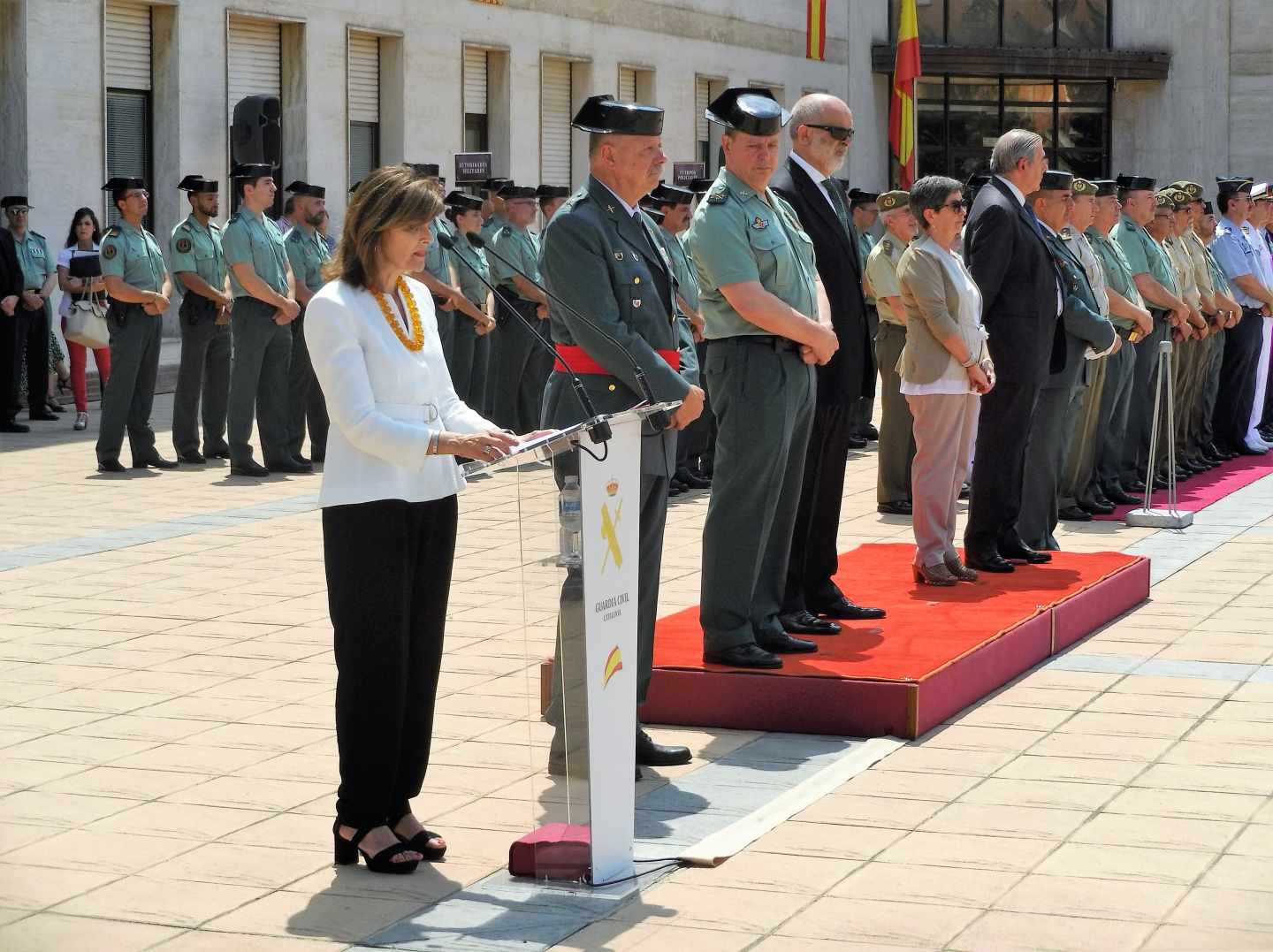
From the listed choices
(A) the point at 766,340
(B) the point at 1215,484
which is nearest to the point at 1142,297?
(B) the point at 1215,484

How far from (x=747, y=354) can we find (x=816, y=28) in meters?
26.9

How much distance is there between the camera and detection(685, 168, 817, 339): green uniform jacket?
7.11 meters

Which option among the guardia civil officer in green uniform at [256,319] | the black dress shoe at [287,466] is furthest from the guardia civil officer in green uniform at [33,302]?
the black dress shoe at [287,466]

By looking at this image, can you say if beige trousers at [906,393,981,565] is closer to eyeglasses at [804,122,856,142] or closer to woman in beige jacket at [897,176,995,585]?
woman in beige jacket at [897,176,995,585]

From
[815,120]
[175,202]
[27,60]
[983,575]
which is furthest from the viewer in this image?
[175,202]

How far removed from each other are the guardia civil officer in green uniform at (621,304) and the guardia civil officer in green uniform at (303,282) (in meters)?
8.73

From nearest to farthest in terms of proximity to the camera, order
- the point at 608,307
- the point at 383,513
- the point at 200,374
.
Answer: the point at 383,513 → the point at 608,307 → the point at 200,374

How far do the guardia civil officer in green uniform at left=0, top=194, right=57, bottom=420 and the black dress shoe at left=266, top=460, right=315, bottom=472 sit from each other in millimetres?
3992

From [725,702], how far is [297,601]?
3.04 m

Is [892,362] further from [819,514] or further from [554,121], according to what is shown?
[554,121]

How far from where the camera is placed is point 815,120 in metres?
7.87

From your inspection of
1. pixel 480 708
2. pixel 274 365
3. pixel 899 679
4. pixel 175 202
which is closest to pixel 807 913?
pixel 899 679

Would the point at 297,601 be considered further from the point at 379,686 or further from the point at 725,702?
the point at 379,686

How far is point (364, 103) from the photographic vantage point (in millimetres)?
25438
